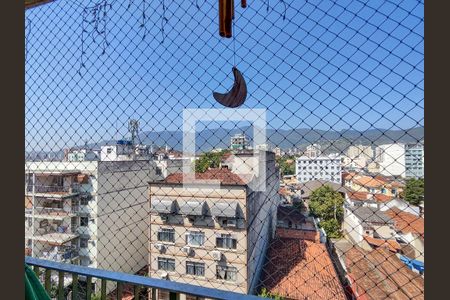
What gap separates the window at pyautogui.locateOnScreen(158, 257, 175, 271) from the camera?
2403 mm

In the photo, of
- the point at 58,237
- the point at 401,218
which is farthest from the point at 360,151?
the point at 58,237

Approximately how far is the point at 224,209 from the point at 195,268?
0.74 meters

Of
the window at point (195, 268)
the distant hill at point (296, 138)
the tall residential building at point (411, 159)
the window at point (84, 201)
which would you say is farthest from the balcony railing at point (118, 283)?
A: the window at point (84, 201)

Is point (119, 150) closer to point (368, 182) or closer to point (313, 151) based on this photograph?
point (313, 151)

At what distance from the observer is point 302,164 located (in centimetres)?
126

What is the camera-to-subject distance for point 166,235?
2.38 meters

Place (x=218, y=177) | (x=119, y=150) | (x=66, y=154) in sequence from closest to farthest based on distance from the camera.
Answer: (x=119, y=150)
(x=66, y=154)
(x=218, y=177)

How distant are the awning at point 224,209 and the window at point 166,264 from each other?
752 millimetres

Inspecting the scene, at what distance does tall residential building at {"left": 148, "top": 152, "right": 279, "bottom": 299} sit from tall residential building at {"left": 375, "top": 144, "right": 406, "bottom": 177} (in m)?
0.78

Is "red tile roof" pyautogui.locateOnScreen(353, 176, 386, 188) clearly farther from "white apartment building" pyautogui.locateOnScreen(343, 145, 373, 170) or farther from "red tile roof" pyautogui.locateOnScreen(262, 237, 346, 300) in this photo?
"red tile roof" pyautogui.locateOnScreen(262, 237, 346, 300)

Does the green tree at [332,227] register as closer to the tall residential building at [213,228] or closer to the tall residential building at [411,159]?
the tall residential building at [213,228]

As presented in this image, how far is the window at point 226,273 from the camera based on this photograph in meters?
2.01

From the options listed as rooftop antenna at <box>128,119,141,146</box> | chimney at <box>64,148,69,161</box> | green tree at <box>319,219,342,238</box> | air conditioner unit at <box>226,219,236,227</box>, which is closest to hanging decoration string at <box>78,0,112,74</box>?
rooftop antenna at <box>128,119,141,146</box>

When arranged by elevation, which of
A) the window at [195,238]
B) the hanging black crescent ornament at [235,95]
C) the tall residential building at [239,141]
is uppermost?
the hanging black crescent ornament at [235,95]
